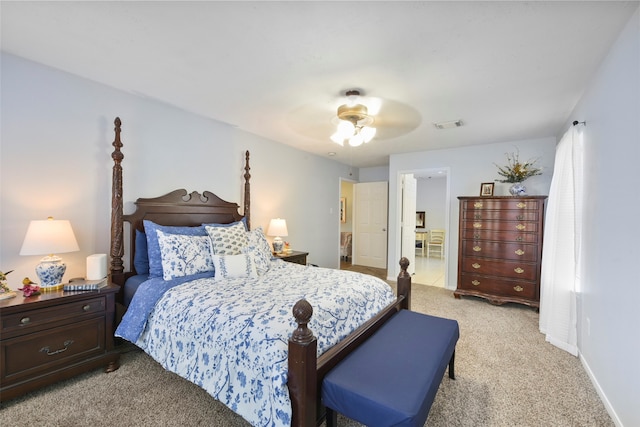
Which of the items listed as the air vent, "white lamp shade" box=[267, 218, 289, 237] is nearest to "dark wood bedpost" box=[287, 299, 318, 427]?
"white lamp shade" box=[267, 218, 289, 237]

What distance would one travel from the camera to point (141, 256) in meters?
2.70

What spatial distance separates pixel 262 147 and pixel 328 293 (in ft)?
8.85

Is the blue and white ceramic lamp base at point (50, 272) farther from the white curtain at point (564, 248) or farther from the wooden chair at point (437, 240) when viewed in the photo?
the wooden chair at point (437, 240)

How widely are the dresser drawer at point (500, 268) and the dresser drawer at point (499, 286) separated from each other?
77mm

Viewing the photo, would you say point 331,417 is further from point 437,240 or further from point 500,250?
point 437,240

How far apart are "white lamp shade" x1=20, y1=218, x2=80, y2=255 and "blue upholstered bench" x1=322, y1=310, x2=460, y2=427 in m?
2.05

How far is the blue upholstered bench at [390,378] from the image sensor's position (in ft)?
4.07

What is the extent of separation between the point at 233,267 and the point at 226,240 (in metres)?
0.41

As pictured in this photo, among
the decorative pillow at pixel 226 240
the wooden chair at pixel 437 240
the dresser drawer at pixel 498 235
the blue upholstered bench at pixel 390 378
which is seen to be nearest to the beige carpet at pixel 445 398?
the blue upholstered bench at pixel 390 378

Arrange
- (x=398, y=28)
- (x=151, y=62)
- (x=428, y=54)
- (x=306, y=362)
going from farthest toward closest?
(x=151, y=62), (x=428, y=54), (x=398, y=28), (x=306, y=362)

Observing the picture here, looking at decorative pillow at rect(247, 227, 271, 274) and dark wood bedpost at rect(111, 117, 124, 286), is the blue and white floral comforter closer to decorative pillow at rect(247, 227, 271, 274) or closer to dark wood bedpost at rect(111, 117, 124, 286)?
decorative pillow at rect(247, 227, 271, 274)

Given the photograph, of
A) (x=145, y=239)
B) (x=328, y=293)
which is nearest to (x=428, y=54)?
(x=328, y=293)

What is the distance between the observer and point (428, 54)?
1975mm

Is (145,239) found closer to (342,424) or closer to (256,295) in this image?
(256,295)
